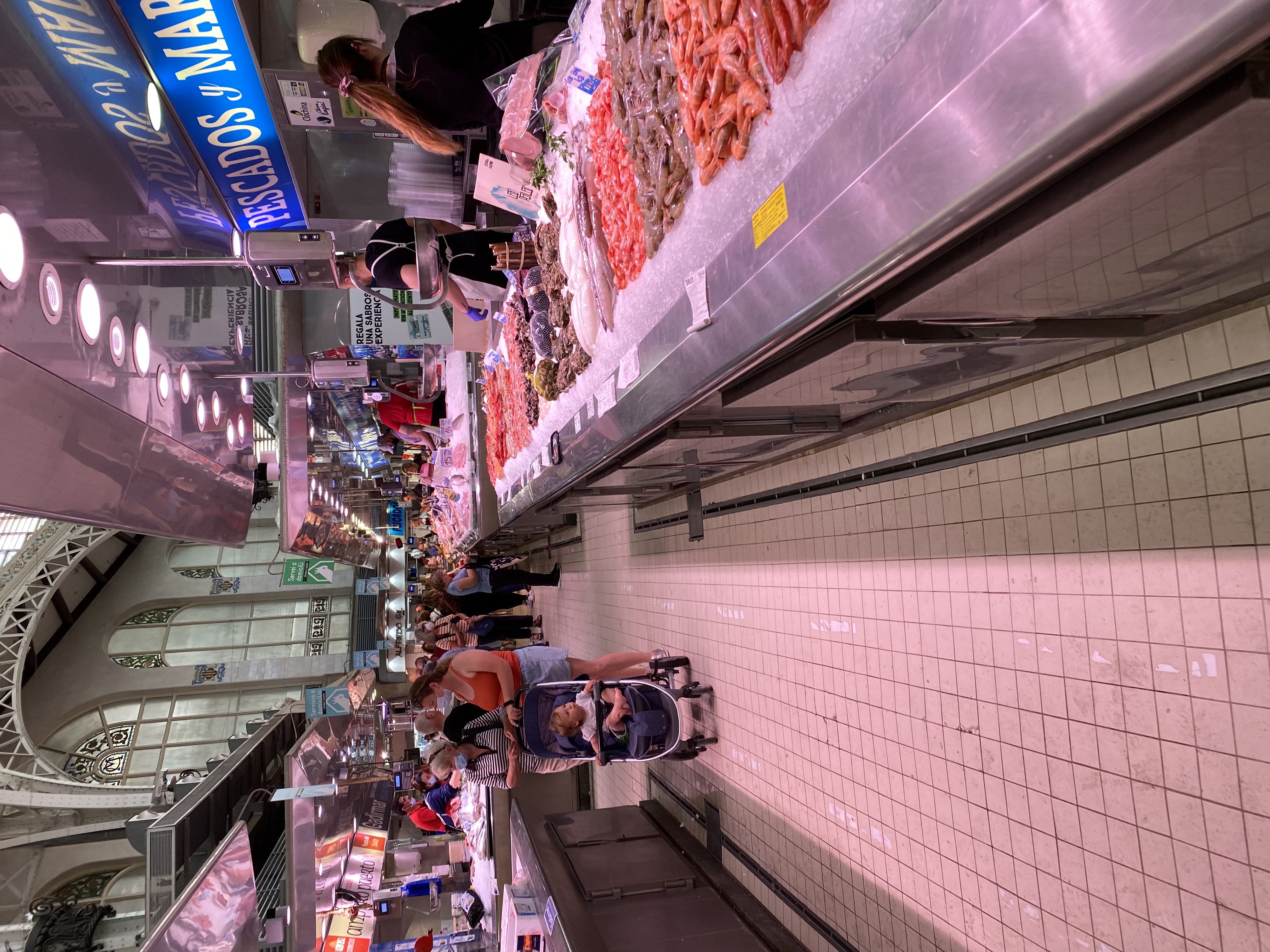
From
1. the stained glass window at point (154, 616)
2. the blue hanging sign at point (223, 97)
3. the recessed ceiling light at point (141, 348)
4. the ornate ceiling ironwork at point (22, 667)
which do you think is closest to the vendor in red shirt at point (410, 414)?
the ornate ceiling ironwork at point (22, 667)

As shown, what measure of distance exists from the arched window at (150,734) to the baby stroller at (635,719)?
579 inches

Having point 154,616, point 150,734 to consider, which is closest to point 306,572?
point 154,616

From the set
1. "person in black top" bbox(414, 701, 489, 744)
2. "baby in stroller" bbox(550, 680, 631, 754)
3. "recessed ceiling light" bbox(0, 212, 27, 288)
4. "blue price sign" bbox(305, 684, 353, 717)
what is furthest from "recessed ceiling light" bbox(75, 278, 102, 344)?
"blue price sign" bbox(305, 684, 353, 717)

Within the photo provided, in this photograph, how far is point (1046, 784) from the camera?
1.75 metres

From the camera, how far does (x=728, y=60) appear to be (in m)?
1.33

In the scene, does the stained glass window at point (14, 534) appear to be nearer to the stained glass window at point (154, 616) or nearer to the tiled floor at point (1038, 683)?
the tiled floor at point (1038, 683)

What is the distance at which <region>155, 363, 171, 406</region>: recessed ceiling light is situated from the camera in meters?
3.28

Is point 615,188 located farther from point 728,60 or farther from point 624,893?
point 624,893

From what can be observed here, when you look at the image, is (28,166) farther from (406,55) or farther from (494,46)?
(494,46)

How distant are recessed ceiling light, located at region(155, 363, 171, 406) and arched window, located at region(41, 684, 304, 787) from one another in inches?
610

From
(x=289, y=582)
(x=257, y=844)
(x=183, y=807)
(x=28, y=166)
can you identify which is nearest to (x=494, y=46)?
(x=28, y=166)

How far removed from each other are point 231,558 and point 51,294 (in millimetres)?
20101

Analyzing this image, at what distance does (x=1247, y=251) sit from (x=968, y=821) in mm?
1715

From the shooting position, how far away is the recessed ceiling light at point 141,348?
2.99 meters
